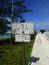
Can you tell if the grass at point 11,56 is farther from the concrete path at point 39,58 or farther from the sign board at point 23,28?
the sign board at point 23,28

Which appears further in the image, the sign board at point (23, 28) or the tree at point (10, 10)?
the tree at point (10, 10)

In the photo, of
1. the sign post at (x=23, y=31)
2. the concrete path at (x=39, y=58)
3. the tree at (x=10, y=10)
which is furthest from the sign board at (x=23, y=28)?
the tree at (x=10, y=10)

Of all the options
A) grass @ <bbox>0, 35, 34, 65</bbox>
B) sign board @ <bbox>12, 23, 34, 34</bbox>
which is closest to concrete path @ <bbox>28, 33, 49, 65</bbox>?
grass @ <bbox>0, 35, 34, 65</bbox>

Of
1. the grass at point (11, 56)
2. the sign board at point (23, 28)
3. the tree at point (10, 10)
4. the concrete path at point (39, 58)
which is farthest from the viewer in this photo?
the tree at point (10, 10)

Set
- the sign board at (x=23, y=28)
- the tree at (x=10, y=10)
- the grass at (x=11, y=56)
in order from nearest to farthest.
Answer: the sign board at (x=23, y=28) < the grass at (x=11, y=56) < the tree at (x=10, y=10)

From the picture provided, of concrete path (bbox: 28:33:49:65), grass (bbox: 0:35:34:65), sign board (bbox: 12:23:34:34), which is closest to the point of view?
sign board (bbox: 12:23:34:34)


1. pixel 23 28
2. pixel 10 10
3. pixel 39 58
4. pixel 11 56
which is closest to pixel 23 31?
pixel 23 28

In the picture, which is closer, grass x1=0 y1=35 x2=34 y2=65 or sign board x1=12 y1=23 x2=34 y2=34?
sign board x1=12 y1=23 x2=34 y2=34

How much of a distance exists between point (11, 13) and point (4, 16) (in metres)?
0.89

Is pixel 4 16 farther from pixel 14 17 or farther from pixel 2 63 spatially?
pixel 2 63

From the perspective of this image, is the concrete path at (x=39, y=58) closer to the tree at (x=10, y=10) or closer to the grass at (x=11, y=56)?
the grass at (x=11, y=56)

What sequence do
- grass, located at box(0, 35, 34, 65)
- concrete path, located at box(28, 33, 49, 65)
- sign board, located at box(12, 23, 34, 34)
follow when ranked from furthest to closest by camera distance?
grass, located at box(0, 35, 34, 65)
concrete path, located at box(28, 33, 49, 65)
sign board, located at box(12, 23, 34, 34)

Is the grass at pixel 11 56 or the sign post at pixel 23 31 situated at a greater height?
the sign post at pixel 23 31

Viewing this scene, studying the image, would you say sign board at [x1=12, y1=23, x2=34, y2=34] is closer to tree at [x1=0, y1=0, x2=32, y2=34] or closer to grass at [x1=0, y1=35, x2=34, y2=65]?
grass at [x1=0, y1=35, x2=34, y2=65]
